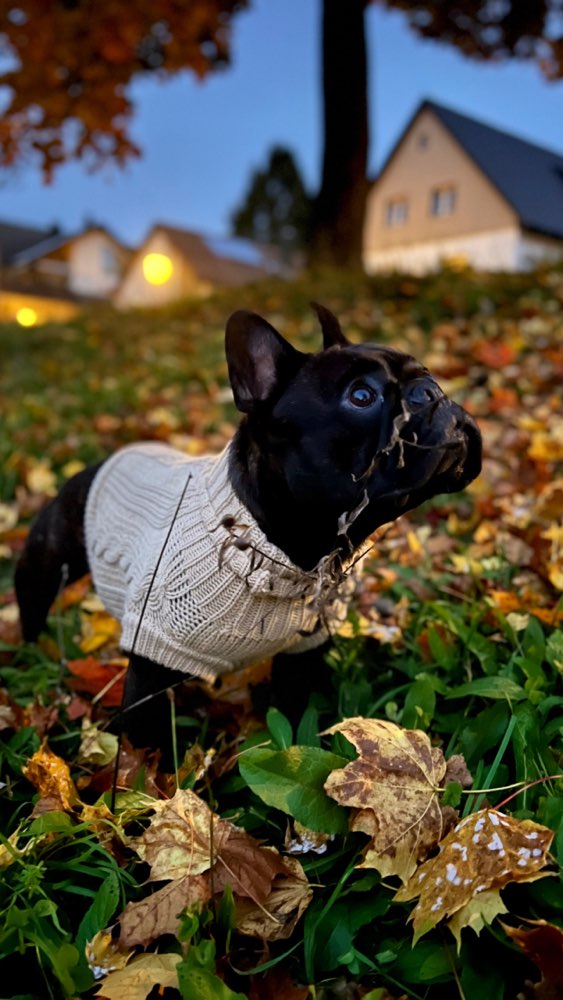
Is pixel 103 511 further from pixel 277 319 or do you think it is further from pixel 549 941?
pixel 277 319

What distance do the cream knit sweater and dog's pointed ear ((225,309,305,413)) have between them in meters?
0.19

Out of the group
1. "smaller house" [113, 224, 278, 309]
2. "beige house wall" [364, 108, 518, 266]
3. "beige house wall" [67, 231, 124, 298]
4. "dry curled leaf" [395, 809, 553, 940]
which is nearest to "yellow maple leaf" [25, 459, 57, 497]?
"dry curled leaf" [395, 809, 553, 940]

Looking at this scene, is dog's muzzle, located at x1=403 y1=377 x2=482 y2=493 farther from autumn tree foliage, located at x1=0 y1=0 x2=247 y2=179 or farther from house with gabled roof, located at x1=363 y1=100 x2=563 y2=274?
house with gabled roof, located at x1=363 y1=100 x2=563 y2=274

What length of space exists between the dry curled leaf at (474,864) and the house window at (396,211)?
27071 millimetres

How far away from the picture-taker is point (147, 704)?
5.59 ft

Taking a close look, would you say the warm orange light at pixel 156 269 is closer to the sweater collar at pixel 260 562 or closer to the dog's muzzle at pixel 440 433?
the sweater collar at pixel 260 562

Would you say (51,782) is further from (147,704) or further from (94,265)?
(94,265)

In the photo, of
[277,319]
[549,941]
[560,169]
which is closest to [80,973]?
[549,941]

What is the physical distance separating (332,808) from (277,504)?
1.84ft

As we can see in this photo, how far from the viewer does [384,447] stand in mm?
1358

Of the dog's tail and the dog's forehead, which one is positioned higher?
the dog's forehead

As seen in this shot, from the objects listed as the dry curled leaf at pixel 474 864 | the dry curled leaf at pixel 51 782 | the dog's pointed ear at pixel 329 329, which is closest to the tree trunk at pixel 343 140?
the dog's pointed ear at pixel 329 329

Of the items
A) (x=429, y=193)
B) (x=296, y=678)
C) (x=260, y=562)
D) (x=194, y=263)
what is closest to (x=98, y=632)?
(x=296, y=678)

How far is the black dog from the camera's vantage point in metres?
1.40
